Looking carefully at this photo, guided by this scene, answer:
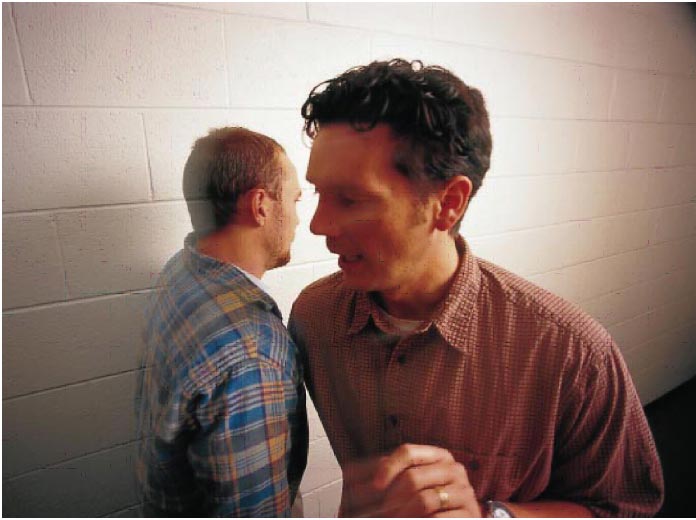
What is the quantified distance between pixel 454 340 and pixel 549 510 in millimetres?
349

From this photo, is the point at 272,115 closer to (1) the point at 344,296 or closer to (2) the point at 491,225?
(1) the point at 344,296

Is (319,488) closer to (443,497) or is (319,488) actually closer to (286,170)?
(443,497)

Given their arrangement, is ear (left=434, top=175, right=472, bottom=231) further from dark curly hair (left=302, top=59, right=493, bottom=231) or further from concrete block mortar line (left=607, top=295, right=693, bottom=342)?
concrete block mortar line (left=607, top=295, right=693, bottom=342)

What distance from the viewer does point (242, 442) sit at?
632 mm

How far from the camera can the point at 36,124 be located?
595 mm

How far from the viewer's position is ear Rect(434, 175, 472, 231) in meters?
0.67

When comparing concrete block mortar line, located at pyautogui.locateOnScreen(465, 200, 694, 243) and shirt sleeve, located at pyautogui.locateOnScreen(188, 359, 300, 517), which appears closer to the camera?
shirt sleeve, located at pyautogui.locateOnScreen(188, 359, 300, 517)

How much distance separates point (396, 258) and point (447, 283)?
13 centimetres

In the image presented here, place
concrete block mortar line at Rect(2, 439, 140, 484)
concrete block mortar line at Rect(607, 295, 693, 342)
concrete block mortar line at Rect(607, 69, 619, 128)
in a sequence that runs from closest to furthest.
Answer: concrete block mortar line at Rect(2, 439, 140, 484) → concrete block mortar line at Rect(607, 69, 619, 128) → concrete block mortar line at Rect(607, 295, 693, 342)

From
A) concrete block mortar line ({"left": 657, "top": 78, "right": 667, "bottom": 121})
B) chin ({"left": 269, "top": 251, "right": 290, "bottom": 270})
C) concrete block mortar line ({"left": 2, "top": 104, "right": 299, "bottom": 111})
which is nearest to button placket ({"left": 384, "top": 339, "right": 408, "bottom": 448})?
chin ({"left": 269, "top": 251, "right": 290, "bottom": 270})

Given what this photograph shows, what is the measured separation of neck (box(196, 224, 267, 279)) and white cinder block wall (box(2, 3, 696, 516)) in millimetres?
62

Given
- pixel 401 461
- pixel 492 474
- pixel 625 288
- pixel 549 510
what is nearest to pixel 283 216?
pixel 401 461

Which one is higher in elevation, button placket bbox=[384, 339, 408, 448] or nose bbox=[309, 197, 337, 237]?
nose bbox=[309, 197, 337, 237]

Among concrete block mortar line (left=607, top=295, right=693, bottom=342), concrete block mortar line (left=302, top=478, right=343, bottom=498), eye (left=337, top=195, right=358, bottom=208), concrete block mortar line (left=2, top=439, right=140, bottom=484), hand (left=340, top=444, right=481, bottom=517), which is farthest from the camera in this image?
concrete block mortar line (left=607, top=295, right=693, bottom=342)
